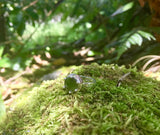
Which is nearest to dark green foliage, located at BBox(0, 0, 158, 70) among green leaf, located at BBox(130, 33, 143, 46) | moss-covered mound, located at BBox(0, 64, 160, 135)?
green leaf, located at BBox(130, 33, 143, 46)

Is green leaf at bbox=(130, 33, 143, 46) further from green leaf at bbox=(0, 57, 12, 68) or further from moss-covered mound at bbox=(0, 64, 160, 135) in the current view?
green leaf at bbox=(0, 57, 12, 68)

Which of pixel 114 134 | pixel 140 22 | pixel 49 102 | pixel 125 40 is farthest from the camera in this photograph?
pixel 140 22

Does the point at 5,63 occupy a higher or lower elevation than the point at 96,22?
lower

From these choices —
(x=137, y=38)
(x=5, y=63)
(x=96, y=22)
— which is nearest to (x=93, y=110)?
(x=137, y=38)

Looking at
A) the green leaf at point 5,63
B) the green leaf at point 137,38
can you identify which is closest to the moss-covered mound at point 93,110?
the green leaf at point 137,38

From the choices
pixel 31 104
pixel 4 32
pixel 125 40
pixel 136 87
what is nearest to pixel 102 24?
pixel 125 40

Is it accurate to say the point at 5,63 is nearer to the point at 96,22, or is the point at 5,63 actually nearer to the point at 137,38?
the point at 137,38

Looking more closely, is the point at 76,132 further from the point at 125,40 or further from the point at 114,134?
the point at 125,40

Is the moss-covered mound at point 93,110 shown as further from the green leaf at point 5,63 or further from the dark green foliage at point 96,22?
the green leaf at point 5,63
